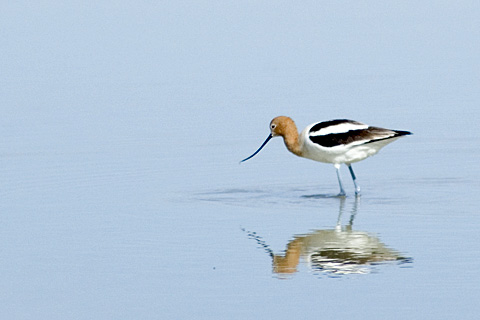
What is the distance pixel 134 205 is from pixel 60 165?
8.53ft

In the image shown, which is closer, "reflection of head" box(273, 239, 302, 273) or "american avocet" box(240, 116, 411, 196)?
"reflection of head" box(273, 239, 302, 273)

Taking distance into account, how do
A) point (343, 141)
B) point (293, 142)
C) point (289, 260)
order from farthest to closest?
point (293, 142) < point (343, 141) < point (289, 260)

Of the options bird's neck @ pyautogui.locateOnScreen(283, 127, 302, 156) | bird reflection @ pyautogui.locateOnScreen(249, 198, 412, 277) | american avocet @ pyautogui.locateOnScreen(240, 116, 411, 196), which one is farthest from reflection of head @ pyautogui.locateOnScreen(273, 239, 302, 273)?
bird's neck @ pyautogui.locateOnScreen(283, 127, 302, 156)

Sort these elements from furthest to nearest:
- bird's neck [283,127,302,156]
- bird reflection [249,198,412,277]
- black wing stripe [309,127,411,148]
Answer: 1. bird's neck [283,127,302,156]
2. black wing stripe [309,127,411,148]
3. bird reflection [249,198,412,277]

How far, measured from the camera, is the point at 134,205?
12.1 meters

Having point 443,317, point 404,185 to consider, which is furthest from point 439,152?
point 443,317

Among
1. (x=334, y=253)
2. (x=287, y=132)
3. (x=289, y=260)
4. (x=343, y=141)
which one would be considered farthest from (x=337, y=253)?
(x=287, y=132)

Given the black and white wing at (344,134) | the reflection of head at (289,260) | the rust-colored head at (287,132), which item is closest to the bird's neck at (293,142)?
the rust-colored head at (287,132)

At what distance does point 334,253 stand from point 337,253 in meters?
0.03

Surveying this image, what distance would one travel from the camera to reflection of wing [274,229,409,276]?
9.12 metres

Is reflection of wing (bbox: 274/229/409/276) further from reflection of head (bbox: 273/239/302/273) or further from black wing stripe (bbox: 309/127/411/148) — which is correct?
black wing stripe (bbox: 309/127/411/148)

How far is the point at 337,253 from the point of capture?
962 cm

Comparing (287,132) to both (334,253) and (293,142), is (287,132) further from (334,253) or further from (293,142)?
(334,253)

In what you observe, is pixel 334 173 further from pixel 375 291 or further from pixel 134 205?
pixel 375 291
